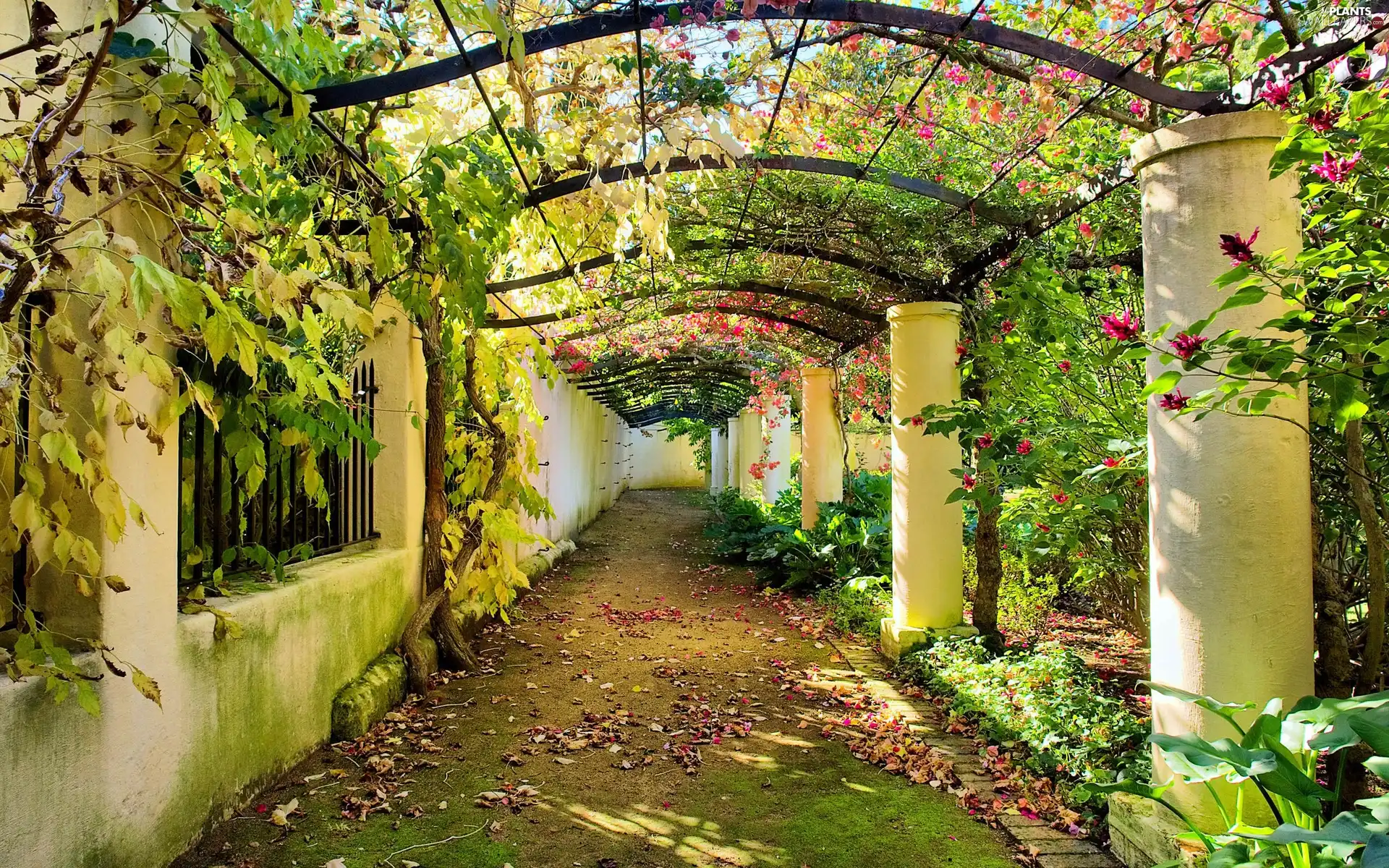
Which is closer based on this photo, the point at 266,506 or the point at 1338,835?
the point at 1338,835

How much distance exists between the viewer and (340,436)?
11.0 ft

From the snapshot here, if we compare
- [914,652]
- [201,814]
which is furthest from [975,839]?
[201,814]

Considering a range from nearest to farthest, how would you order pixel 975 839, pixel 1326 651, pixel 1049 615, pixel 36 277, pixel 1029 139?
pixel 36 277, pixel 1326 651, pixel 975 839, pixel 1029 139, pixel 1049 615

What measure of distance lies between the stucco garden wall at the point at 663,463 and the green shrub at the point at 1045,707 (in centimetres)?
2580

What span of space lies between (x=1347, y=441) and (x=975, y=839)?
6.18 feet

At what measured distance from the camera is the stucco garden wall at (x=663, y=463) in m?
31.2

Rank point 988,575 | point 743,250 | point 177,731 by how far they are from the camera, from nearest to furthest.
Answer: point 177,731, point 988,575, point 743,250

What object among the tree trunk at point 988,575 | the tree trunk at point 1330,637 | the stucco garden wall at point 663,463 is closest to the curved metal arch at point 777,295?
the tree trunk at point 988,575

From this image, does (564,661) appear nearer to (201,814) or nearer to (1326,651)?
Answer: (201,814)

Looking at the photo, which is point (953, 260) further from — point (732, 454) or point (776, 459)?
point (732, 454)

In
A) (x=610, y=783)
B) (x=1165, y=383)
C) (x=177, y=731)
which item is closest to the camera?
(x=1165, y=383)

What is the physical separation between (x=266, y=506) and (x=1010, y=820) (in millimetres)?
3463

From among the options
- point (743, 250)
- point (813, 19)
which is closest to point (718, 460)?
point (743, 250)

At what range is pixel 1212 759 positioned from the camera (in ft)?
7.00
